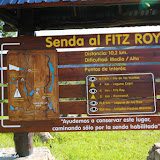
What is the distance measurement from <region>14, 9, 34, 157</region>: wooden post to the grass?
9.37ft

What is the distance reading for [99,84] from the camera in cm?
397

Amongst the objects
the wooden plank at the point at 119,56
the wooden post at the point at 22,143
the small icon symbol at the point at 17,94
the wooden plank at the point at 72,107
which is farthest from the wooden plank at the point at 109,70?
the wooden post at the point at 22,143

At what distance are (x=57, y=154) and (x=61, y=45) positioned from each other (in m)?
4.68

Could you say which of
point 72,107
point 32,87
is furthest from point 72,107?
point 32,87

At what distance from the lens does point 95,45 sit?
4.00 m

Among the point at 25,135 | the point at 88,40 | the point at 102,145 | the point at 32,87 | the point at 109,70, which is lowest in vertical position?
the point at 102,145

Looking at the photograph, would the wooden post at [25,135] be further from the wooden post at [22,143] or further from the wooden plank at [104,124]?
the wooden plank at [104,124]

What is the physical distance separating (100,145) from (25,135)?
5.15m

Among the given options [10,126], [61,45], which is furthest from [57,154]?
[61,45]

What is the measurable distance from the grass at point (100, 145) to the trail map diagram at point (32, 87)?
3455 millimetres

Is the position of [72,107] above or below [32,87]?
below

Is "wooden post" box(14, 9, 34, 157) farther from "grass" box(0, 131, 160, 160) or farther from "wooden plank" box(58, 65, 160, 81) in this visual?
"grass" box(0, 131, 160, 160)

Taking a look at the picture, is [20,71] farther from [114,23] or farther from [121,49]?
[114,23]

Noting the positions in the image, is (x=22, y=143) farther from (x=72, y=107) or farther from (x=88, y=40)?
(x=88, y=40)
